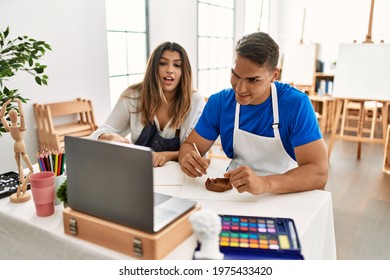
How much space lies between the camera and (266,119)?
1.62 m

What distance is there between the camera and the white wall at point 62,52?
2.88 meters

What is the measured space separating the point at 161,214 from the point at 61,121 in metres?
2.68

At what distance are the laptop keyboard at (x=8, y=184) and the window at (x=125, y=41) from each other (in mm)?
2580

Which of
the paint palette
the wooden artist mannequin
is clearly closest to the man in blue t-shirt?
the paint palette

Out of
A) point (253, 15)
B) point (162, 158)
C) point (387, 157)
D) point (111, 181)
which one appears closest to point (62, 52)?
point (162, 158)

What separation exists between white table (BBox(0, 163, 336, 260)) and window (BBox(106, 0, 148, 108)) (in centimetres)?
280

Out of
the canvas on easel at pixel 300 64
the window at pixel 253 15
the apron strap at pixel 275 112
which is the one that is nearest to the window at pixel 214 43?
the window at pixel 253 15

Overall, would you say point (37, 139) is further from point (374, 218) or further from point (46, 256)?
point (374, 218)

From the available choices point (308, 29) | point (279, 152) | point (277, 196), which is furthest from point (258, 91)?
point (308, 29)

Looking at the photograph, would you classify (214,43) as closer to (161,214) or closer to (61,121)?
(61,121)

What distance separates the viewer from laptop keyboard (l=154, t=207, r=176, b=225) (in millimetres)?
918

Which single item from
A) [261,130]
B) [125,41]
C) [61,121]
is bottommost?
[61,121]

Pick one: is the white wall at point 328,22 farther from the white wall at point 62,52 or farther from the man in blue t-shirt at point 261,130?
the man in blue t-shirt at point 261,130

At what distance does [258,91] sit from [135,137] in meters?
0.90
